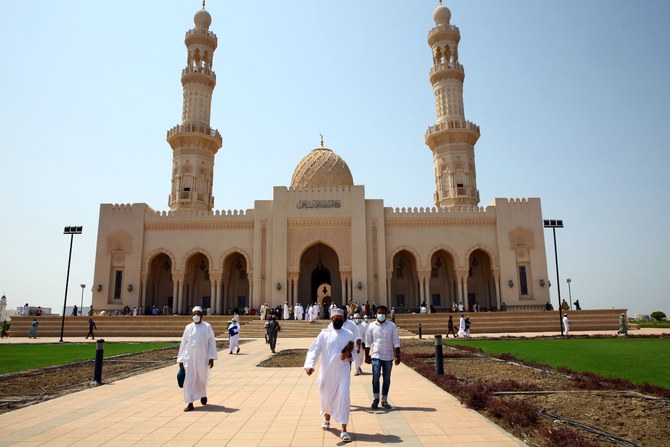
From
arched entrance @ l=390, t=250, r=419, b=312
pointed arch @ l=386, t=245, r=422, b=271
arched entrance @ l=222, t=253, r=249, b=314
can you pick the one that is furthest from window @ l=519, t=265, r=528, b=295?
arched entrance @ l=222, t=253, r=249, b=314

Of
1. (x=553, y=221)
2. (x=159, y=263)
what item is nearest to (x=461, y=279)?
(x=553, y=221)

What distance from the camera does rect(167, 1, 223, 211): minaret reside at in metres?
28.9

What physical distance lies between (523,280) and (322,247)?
10920 millimetres

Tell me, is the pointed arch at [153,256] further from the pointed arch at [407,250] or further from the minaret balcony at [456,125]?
the minaret balcony at [456,125]

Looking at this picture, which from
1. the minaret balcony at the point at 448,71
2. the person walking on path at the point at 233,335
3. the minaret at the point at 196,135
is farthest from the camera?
the minaret balcony at the point at 448,71

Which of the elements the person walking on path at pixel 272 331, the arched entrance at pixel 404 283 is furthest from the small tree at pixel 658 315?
the person walking on path at pixel 272 331

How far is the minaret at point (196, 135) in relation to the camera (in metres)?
28.9

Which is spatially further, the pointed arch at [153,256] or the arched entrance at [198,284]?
the arched entrance at [198,284]

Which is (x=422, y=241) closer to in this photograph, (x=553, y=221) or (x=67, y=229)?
(x=553, y=221)

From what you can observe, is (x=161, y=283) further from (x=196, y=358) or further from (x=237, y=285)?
(x=196, y=358)

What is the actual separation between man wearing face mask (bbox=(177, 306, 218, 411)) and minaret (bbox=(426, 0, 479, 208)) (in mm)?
23497

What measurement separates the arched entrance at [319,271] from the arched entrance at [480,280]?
735cm

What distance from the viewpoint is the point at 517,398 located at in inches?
243

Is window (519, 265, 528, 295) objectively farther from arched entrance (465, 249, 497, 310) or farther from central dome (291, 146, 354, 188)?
central dome (291, 146, 354, 188)
